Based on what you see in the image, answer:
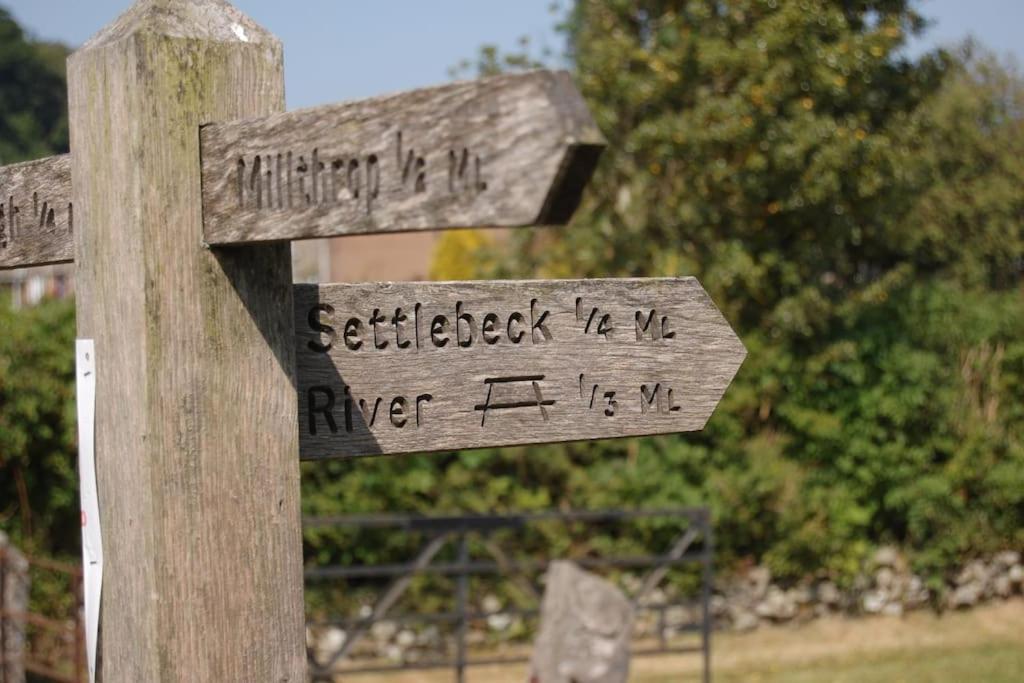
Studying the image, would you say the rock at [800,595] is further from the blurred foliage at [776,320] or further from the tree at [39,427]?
the tree at [39,427]

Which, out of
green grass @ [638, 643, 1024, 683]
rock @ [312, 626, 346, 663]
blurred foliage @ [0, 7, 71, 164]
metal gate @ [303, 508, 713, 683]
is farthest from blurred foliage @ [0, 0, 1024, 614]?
blurred foliage @ [0, 7, 71, 164]

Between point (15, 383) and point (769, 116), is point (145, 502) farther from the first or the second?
point (769, 116)

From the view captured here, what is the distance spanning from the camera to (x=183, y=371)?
162cm

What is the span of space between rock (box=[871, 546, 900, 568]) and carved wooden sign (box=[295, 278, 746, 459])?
8.58 m

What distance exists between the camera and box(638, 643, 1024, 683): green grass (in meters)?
8.52

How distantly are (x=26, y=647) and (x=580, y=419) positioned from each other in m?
7.17

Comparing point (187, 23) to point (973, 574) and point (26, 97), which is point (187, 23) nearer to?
point (973, 574)

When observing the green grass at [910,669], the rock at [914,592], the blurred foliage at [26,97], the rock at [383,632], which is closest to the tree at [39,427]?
the rock at [383,632]

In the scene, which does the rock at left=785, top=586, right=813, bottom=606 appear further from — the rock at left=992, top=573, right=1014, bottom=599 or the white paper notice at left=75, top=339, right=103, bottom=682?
the white paper notice at left=75, top=339, right=103, bottom=682

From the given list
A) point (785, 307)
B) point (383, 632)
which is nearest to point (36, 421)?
point (383, 632)

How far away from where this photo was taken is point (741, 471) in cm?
998

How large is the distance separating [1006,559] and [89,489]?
33.0ft

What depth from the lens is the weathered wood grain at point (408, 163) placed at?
1237 millimetres

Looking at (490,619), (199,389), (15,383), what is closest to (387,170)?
(199,389)
